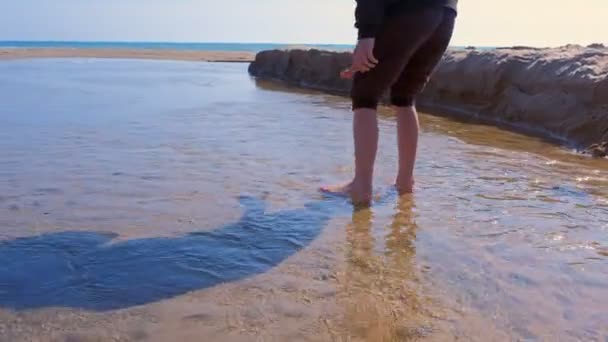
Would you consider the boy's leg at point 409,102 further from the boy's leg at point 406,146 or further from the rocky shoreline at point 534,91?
the rocky shoreline at point 534,91

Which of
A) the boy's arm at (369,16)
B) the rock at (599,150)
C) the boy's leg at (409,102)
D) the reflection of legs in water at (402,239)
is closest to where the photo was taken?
the reflection of legs in water at (402,239)

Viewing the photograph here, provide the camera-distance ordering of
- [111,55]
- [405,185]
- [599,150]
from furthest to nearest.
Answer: [111,55] < [599,150] < [405,185]

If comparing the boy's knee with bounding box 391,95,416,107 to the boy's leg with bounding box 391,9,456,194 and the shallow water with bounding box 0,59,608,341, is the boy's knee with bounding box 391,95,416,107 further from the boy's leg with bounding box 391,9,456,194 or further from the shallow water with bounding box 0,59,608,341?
the shallow water with bounding box 0,59,608,341

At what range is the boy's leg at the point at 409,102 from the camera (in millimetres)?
3309

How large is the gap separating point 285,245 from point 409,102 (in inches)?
55.0

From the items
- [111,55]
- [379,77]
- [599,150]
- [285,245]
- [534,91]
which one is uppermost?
[379,77]

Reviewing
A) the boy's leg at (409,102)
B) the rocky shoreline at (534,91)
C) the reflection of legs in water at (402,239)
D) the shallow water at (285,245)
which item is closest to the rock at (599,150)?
the rocky shoreline at (534,91)

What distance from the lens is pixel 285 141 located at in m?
4.87

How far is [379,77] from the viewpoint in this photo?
297 cm

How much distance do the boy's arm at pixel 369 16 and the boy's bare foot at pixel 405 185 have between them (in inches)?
34.8

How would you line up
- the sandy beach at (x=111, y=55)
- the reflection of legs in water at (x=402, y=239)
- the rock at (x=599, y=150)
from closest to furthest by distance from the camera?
1. the reflection of legs in water at (x=402, y=239)
2. the rock at (x=599, y=150)
3. the sandy beach at (x=111, y=55)

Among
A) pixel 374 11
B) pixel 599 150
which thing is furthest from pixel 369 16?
A: pixel 599 150

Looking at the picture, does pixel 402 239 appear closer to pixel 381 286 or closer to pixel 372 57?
pixel 381 286

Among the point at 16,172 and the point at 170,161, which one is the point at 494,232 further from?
the point at 16,172
